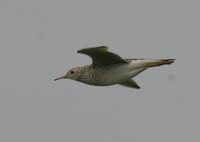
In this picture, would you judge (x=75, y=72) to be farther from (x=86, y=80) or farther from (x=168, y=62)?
(x=168, y=62)

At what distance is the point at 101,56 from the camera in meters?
26.5

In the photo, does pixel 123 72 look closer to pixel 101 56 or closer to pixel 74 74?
pixel 101 56

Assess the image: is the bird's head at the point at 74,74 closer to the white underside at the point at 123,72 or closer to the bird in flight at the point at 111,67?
the bird in flight at the point at 111,67

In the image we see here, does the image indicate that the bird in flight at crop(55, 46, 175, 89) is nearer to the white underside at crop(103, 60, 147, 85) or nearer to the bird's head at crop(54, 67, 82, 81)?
the white underside at crop(103, 60, 147, 85)

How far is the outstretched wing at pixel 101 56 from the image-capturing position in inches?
1022

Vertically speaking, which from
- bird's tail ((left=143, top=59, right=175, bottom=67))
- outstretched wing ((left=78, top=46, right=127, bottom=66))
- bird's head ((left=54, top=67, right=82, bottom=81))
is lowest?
bird's head ((left=54, top=67, right=82, bottom=81))

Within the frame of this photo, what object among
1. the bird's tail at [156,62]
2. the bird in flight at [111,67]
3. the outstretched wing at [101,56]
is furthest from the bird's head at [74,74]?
the bird's tail at [156,62]

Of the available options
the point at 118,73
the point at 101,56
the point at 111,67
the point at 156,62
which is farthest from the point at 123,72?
the point at 156,62

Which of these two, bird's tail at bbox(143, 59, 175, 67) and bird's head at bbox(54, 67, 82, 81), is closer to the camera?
bird's tail at bbox(143, 59, 175, 67)

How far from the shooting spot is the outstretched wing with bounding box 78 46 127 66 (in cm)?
2595

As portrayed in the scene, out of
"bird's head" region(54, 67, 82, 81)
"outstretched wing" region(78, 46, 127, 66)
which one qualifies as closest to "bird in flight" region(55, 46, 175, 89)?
"outstretched wing" region(78, 46, 127, 66)

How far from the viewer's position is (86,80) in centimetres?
2736

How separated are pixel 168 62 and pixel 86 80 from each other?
7.65 feet

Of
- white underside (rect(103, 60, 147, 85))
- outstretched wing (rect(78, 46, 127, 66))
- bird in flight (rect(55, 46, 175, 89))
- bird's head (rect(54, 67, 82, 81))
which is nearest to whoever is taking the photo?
outstretched wing (rect(78, 46, 127, 66))
